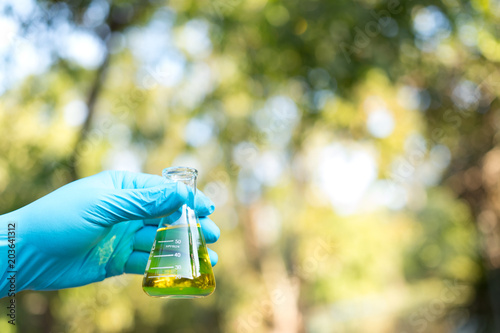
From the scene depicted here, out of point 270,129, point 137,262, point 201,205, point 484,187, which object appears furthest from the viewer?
point 484,187

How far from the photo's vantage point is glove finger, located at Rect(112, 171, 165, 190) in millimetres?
2068

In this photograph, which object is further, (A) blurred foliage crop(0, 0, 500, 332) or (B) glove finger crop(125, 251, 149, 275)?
(A) blurred foliage crop(0, 0, 500, 332)

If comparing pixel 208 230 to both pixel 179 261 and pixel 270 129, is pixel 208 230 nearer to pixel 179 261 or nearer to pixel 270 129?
pixel 179 261

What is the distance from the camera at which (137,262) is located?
2246 millimetres

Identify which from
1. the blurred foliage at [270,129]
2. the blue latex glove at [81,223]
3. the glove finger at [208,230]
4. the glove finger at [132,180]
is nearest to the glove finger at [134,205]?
the blue latex glove at [81,223]

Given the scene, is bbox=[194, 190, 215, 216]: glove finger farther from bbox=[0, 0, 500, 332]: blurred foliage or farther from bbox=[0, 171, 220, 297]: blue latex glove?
bbox=[0, 0, 500, 332]: blurred foliage

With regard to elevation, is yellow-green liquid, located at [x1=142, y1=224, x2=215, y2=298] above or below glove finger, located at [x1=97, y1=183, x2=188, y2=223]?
below

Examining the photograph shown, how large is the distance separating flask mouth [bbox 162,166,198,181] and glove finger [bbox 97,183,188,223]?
4 centimetres

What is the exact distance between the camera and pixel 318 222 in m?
10.1

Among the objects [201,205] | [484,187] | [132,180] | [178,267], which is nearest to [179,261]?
[178,267]

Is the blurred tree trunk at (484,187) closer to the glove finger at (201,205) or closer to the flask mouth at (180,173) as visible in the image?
the glove finger at (201,205)

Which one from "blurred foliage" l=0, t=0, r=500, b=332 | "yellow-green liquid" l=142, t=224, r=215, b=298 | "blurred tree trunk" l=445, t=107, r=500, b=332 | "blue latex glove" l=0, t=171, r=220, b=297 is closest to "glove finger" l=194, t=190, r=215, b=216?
"blue latex glove" l=0, t=171, r=220, b=297

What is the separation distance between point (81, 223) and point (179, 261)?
Answer: 478 mm

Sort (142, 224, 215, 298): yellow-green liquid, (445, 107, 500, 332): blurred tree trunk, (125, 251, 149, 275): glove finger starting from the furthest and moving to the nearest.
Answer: (445, 107, 500, 332): blurred tree trunk → (125, 251, 149, 275): glove finger → (142, 224, 215, 298): yellow-green liquid
